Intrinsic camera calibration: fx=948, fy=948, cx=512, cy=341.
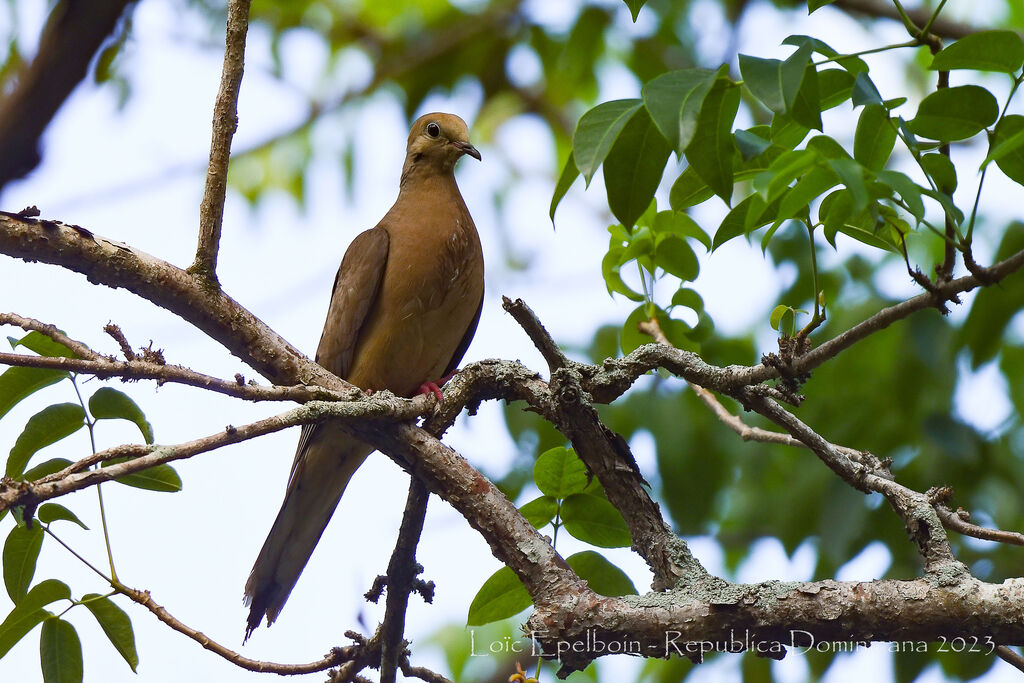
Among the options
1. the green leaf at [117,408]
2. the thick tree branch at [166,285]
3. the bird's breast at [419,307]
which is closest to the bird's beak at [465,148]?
the bird's breast at [419,307]

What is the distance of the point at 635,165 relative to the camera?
1909 mm

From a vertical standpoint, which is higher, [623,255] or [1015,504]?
[623,255]

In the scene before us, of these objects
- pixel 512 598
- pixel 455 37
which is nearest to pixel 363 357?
pixel 512 598

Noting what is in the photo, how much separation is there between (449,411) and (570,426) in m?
0.42

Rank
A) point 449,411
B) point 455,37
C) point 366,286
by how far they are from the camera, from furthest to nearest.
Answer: point 455,37
point 366,286
point 449,411

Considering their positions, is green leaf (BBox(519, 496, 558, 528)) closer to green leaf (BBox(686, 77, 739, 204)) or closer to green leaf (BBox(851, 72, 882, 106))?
green leaf (BBox(686, 77, 739, 204))

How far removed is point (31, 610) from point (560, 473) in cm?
131

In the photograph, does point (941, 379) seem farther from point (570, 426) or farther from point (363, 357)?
point (363, 357)

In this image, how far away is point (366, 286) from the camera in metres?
3.97

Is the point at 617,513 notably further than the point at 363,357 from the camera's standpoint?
No

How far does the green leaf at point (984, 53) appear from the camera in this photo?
189cm

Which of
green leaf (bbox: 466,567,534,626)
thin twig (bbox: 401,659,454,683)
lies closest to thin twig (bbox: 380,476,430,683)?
thin twig (bbox: 401,659,454,683)

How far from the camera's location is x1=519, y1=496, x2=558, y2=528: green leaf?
2.51 m

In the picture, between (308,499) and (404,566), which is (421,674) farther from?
(308,499)
